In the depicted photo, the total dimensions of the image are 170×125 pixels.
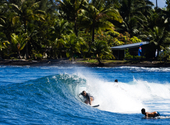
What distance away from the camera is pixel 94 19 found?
3872 centimetres

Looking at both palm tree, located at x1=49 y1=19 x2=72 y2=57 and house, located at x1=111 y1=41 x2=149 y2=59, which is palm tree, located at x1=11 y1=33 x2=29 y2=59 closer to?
palm tree, located at x1=49 y1=19 x2=72 y2=57

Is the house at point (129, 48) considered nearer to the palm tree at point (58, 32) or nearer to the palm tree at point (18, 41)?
the palm tree at point (58, 32)

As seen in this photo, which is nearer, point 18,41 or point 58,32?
point 18,41

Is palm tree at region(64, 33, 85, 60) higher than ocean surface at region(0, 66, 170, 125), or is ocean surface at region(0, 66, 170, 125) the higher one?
palm tree at region(64, 33, 85, 60)

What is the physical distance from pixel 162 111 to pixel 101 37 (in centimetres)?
3530

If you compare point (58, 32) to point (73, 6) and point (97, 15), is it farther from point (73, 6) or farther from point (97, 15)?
point (97, 15)

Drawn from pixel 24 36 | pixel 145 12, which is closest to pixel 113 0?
pixel 145 12

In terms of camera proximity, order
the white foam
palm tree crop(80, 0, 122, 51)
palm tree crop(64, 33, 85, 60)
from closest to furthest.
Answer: the white foam
palm tree crop(64, 33, 85, 60)
palm tree crop(80, 0, 122, 51)

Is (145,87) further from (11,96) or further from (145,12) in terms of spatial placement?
(145,12)

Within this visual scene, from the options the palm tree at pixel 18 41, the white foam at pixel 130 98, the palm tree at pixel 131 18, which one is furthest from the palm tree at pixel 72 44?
the white foam at pixel 130 98

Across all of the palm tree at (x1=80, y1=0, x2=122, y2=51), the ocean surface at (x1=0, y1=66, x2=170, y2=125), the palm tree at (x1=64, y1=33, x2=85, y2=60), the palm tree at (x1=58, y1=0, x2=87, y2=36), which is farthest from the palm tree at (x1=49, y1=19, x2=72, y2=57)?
the ocean surface at (x1=0, y1=66, x2=170, y2=125)

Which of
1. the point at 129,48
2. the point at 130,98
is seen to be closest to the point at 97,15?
the point at 129,48

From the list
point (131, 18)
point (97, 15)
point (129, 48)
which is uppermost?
point (131, 18)

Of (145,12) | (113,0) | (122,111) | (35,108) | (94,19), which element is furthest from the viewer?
(145,12)
